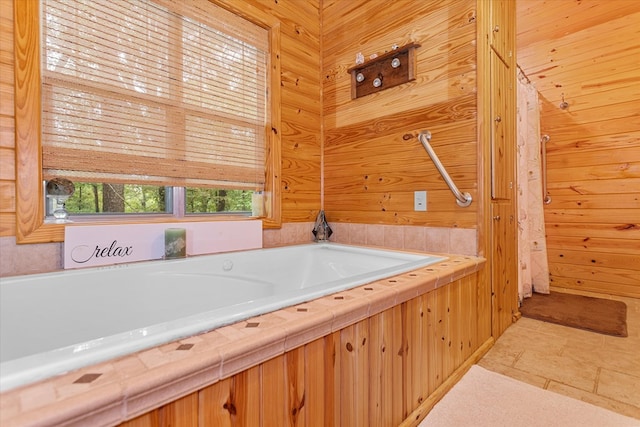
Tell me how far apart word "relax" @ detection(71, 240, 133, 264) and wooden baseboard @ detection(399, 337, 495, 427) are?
1.30 meters

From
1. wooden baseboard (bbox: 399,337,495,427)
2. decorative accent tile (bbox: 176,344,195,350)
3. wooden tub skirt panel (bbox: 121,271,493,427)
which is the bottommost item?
wooden baseboard (bbox: 399,337,495,427)

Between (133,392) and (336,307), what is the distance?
0.48m

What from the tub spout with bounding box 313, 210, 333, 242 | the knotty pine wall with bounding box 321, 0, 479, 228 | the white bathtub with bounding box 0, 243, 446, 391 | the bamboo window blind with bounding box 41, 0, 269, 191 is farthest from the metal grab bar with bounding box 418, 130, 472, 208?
the bamboo window blind with bounding box 41, 0, 269, 191

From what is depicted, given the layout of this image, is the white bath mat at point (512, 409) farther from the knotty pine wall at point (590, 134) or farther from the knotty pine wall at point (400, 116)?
the knotty pine wall at point (590, 134)

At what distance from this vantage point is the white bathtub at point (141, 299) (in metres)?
0.58

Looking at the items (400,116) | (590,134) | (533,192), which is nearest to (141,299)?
(400,116)

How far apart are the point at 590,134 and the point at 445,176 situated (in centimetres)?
207

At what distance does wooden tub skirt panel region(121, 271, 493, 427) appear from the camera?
2.04 feet

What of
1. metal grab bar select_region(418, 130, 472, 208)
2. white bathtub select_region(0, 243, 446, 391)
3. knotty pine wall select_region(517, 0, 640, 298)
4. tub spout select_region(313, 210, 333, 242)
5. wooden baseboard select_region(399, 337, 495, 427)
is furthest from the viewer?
knotty pine wall select_region(517, 0, 640, 298)

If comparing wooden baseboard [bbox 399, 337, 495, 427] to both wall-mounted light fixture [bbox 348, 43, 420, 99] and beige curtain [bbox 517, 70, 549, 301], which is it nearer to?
beige curtain [bbox 517, 70, 549, 301]

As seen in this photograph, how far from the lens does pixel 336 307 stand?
0.84 metres

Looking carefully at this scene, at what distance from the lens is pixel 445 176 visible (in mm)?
1667

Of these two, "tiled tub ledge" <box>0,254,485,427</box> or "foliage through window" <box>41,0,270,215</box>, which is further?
"foliage through window" <box>41,0,270,215</box>

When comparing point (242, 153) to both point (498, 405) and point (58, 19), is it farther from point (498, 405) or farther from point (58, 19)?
point (498, 405)
